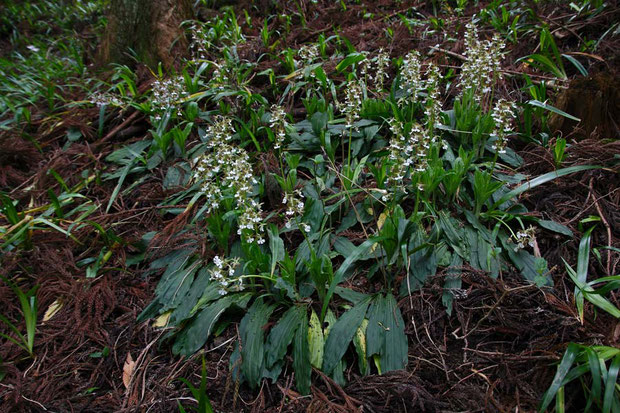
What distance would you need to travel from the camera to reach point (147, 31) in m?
4.87

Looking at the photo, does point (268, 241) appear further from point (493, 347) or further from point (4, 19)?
point (4, 19)

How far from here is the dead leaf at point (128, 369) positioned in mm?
2306

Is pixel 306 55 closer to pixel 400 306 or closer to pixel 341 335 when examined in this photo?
pixel 400 306

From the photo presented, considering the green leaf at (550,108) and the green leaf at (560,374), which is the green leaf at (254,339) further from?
the green leaf at (550,108)

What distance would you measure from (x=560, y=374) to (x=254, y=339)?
4.78 feet

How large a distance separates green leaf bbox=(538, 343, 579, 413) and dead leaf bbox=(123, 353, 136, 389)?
2.06 meters

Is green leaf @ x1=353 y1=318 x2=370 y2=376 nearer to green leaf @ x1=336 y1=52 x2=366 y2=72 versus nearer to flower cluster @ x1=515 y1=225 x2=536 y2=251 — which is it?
flower cluster @ x1=515 y1=225 x2=536 y2=251

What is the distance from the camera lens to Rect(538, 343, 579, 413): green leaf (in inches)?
69.9

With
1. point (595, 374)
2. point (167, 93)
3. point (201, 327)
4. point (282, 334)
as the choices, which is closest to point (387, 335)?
point (282, 334)

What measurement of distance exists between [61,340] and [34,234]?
1.05m

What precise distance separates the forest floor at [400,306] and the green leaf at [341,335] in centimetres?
9

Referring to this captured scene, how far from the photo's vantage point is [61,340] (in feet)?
8.57

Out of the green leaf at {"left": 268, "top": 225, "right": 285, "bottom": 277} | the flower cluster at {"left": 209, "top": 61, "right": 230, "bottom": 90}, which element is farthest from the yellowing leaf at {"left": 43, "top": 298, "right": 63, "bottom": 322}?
the flower cluster at {"left": 209, "top": 61, "right": 230, "bottom": 90}

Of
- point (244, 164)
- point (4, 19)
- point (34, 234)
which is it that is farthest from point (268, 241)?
point (4, 19)
